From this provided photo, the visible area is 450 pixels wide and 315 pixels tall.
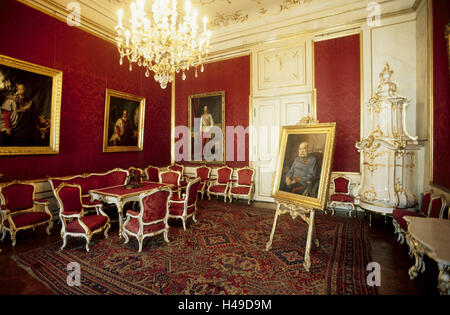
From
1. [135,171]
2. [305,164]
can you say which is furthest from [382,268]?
[135,171]

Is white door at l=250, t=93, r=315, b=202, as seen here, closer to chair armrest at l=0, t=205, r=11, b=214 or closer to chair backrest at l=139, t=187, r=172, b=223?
chair backrest at l=139, t=187, r=172, b=223

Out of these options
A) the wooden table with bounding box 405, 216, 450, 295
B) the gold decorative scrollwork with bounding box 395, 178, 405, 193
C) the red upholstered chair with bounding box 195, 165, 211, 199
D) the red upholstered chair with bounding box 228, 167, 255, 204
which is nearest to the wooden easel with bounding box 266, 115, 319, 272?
the wooden table with bounding box 405, 216, 450, 295

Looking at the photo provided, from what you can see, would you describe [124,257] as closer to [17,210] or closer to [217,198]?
[17,210]

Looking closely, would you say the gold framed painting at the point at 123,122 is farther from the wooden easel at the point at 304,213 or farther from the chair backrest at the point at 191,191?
the wooden easel at the point at 304,213

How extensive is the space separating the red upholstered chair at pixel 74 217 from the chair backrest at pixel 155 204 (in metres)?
0.86

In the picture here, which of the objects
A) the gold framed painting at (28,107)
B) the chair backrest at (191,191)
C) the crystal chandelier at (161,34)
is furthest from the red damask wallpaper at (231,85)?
the gold framed painting at (28,107)

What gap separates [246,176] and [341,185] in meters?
2.47

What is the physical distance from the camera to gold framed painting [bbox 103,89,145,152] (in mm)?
5723

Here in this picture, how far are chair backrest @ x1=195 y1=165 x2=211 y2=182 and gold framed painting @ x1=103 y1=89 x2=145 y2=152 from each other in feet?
6.17

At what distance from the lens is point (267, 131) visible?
6434 mm

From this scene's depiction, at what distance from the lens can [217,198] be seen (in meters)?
6.83

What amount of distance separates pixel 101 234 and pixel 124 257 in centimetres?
118

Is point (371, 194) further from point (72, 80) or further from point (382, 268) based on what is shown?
point (72, 80)
